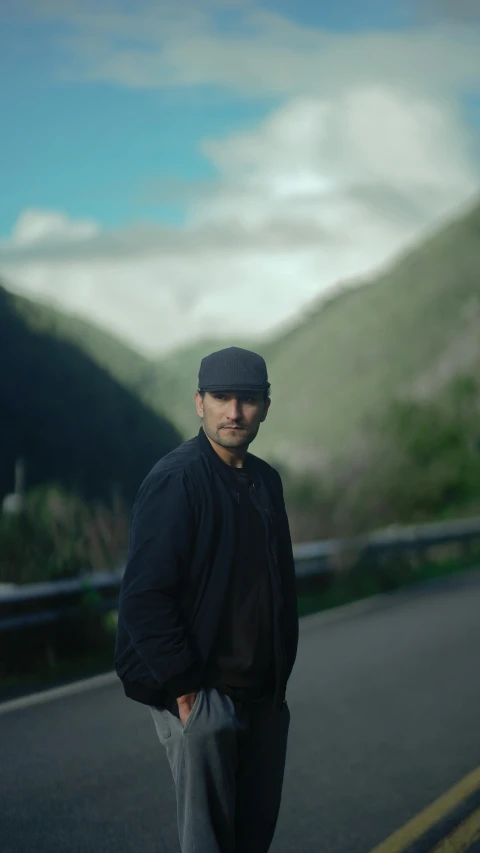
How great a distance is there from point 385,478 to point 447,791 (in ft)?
52.4

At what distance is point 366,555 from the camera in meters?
18.0

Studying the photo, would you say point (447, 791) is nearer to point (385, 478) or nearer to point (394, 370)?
point (385, 478)

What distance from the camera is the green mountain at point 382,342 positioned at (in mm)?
85750

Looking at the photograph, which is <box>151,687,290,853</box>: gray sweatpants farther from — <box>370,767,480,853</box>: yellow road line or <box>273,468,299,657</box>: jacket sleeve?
<box>370,767,480,853</box>: yellow road line

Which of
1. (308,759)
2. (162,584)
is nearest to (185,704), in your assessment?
(162,584)

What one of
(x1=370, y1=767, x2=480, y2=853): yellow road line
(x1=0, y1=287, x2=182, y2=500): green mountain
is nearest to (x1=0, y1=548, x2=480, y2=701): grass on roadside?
(x1=370, y1=767, x2=480, y2=853): yellow road line

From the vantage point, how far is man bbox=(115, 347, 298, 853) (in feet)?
12.3

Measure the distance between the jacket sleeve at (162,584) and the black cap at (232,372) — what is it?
37 centimetres

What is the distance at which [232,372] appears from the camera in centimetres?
403

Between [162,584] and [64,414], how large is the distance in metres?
34.7

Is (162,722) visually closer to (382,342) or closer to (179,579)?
(179,579)

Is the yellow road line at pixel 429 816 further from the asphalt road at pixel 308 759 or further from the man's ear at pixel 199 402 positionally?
the man's ear at pixel 199 402

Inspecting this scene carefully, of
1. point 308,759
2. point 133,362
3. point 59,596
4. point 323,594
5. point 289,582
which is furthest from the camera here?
point 133,362

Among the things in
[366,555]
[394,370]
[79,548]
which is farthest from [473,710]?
[394,370]
